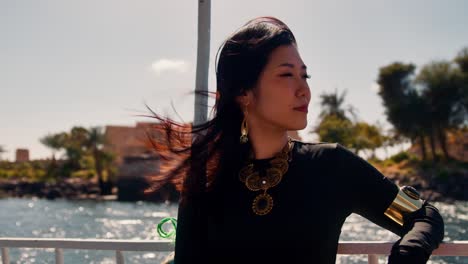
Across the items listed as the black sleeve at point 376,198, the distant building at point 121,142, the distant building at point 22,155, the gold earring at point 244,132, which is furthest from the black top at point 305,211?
the distant building at point 22,155

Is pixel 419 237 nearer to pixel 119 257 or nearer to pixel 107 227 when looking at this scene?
pixel 119 257

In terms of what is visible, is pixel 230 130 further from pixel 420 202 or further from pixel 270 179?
pixel 420 202

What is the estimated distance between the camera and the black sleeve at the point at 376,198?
1.67m

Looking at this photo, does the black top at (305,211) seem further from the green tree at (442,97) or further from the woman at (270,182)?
the green tree at (442,97)

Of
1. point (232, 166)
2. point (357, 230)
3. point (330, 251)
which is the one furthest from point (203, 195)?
point (357, 230)

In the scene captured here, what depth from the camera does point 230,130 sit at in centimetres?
211

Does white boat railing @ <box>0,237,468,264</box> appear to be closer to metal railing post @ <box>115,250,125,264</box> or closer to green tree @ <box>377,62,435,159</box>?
metal railing post @ <box>115,250,125,264</box>

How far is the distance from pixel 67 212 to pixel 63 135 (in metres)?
31.4

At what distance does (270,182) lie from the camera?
6.27ft

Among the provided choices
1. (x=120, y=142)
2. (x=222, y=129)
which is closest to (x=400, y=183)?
(x=120, y=142)

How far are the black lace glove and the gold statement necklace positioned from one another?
1.43ft

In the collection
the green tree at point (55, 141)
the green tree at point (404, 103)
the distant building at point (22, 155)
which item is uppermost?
the green tree at point (404, 103)

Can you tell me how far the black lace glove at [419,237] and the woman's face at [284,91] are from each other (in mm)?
456

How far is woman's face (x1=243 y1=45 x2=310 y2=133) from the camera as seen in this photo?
184cm
